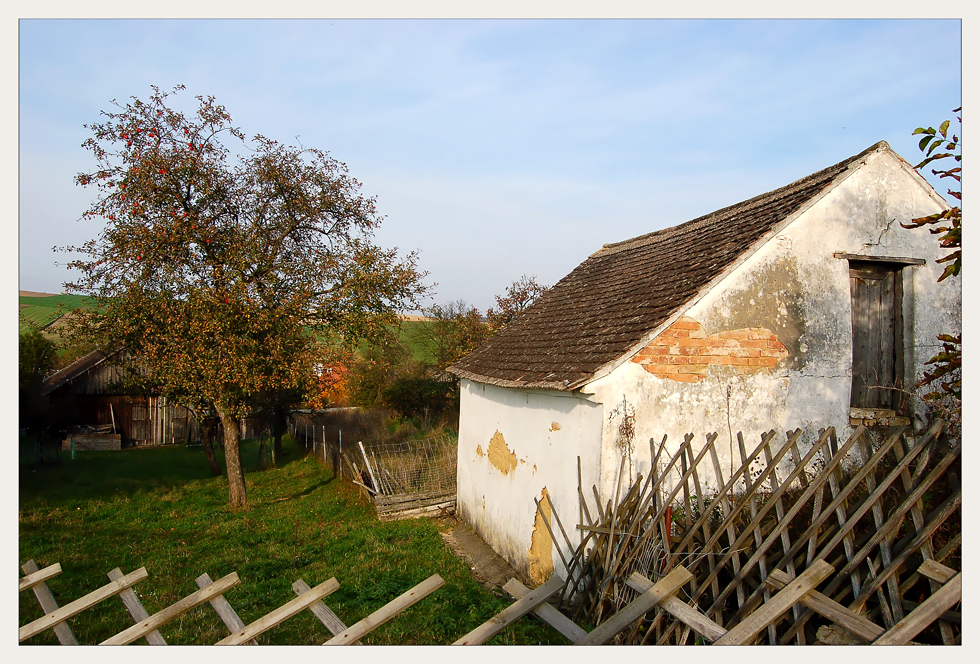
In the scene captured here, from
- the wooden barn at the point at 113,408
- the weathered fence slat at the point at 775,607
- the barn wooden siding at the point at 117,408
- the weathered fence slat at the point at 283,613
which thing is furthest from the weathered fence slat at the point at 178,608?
the barn wooden siding at the point at 117,408

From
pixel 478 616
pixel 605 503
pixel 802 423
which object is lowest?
pixel 478 616

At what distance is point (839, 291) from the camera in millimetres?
7328

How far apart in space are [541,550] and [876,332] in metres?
5.07

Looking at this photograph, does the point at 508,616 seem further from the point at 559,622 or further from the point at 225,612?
Answer: the point at 225,612

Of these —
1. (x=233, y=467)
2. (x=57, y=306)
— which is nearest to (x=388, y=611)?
(x=233, y=467)

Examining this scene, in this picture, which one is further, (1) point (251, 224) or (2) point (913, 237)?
(1) point (251, 224)

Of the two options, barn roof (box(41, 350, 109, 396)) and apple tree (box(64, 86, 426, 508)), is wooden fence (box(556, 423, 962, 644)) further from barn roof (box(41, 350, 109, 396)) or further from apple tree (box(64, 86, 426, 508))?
barn roof (box(41, 350, 109, 396))

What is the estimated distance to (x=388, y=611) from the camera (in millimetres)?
3896

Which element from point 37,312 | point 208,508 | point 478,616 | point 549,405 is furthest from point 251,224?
point 478,616

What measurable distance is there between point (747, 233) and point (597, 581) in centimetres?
456

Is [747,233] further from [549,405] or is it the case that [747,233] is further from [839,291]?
[549,405]

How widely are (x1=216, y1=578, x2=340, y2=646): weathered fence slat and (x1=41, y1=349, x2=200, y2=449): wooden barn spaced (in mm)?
21689

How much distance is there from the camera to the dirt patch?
8695 millimetres

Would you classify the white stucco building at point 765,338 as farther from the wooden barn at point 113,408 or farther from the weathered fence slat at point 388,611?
the wooden barn at point 113,408
